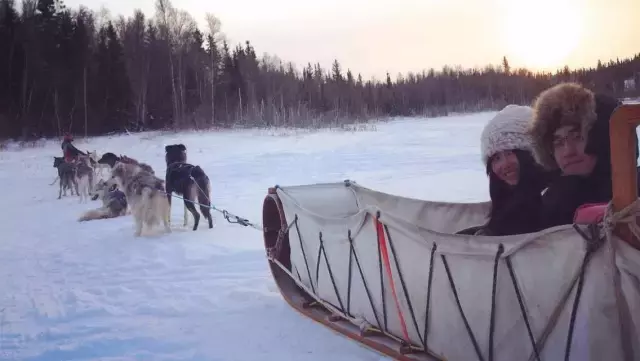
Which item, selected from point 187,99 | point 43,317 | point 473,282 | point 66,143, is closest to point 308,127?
point 66,143

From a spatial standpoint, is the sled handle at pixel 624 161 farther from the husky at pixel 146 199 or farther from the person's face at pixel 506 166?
the husky at pixel 146 199

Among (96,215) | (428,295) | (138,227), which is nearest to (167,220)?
(138,227)

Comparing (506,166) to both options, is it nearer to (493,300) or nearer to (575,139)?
(575,139)

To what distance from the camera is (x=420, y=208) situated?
347cm

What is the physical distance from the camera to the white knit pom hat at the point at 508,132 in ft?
8.09

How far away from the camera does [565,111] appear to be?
1.92m

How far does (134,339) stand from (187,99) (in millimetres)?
32667

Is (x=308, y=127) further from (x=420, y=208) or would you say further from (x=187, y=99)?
(x=420, y=208)

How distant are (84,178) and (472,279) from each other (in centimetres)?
1069

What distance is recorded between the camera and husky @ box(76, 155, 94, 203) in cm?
1112

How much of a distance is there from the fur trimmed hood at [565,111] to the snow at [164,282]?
1.42 meters

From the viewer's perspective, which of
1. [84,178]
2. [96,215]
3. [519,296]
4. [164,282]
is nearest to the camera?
[519,296]

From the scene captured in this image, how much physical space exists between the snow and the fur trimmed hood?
1423 mm

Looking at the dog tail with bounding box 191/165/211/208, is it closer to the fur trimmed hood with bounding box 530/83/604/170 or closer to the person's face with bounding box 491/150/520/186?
the person's face with bounding box 491/150/520/186
